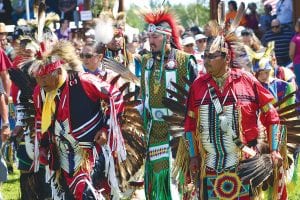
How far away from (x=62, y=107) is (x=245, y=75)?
3.94ft

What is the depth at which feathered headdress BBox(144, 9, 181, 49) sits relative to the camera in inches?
258

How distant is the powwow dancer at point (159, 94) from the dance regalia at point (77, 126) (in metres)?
0.88

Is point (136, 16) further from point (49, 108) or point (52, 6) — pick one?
point (52, 6)

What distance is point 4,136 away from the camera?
21.1 feet

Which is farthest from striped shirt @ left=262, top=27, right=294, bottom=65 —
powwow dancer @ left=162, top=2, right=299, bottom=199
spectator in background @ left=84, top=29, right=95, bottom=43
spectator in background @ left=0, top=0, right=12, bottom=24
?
powwow dancer @ left=162, top=2, right=299, bottom=199

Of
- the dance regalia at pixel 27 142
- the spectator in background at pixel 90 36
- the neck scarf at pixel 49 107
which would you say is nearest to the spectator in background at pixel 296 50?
the spectator in background at pixel 90 36

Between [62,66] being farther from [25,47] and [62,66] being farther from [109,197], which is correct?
[109,197]

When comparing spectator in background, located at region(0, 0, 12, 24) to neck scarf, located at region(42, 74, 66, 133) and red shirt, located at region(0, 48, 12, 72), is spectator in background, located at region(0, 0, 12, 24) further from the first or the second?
neck scarf, located at region(42, 74, 66, 133)

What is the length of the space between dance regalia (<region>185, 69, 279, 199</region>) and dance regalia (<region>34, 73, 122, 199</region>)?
62 centimetres

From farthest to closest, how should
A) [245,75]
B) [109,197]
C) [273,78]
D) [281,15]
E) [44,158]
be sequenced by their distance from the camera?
[281,15] → [273,78] → [109,197] → [44,158] → [245,75]

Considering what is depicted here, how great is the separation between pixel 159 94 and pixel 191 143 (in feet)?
3.75

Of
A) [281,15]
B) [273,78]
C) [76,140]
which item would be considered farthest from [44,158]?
[281,15]

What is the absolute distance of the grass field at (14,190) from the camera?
26.3ft

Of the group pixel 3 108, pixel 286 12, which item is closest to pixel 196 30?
pixel 286 12
